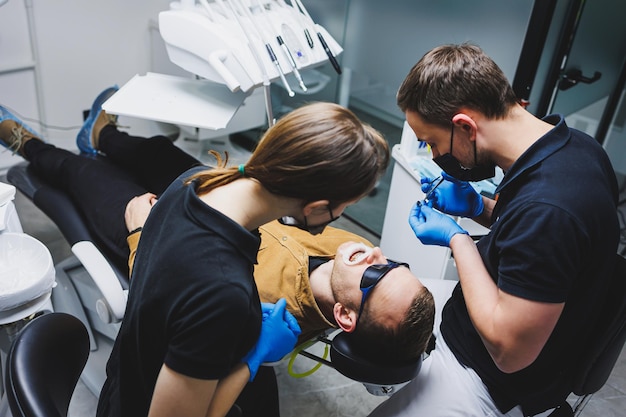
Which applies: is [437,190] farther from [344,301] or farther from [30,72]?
[30,72]

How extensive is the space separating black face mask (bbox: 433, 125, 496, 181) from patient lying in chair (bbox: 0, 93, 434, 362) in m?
0.28

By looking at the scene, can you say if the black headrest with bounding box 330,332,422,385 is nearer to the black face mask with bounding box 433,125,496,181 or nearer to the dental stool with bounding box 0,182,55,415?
the black face mask with bounding box 433,125,496,181

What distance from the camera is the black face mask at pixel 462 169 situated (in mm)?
1374

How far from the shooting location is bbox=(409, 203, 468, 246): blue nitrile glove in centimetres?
148

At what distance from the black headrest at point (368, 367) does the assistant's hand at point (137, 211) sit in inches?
33.5

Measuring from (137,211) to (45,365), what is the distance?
935 mm

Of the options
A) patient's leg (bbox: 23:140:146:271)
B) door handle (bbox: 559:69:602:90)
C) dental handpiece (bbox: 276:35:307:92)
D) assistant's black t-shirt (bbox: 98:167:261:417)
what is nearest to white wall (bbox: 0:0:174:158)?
patient's leg (bbox: 23:140:146:271)

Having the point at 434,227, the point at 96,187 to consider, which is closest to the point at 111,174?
the point at 96,187

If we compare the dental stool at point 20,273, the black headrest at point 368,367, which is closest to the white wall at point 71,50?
the dental stool at point 20,273

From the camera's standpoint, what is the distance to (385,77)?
260 cm

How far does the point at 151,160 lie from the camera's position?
7.36 feet

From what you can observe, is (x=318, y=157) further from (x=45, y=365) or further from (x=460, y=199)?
(x=460, y=199)

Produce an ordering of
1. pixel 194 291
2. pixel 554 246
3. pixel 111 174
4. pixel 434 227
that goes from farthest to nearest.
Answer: pixel 111 174, pixel 434 227, pixel 554 246, pixel 194 291

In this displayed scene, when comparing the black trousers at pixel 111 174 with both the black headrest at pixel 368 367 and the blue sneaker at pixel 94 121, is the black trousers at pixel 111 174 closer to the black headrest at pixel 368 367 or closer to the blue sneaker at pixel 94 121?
the blue sneaker at pixel 94 121
